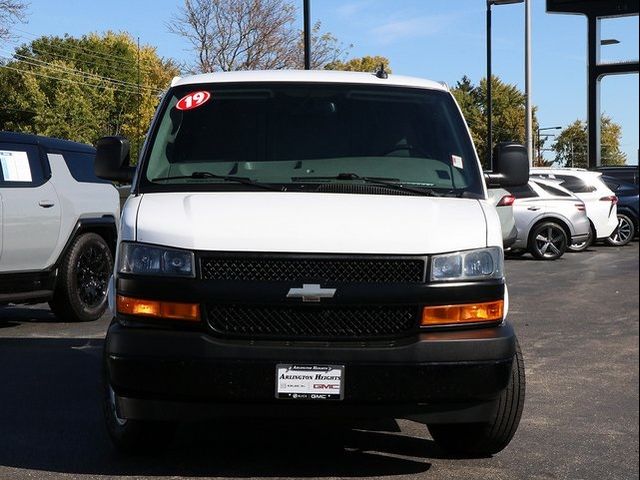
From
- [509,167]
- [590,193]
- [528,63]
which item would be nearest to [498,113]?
[528,63]

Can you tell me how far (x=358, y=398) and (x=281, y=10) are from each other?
124 ft

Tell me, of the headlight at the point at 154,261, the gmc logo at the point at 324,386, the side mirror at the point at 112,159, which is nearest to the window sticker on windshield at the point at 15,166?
the side mirror at the point at 112,159

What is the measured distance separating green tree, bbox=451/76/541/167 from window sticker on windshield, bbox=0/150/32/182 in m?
72.0

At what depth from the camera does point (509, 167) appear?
5.35 m

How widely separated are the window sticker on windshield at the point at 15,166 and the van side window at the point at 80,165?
26.0 inches

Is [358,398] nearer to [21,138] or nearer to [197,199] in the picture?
[197,199]

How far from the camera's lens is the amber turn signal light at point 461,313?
13.6 ft

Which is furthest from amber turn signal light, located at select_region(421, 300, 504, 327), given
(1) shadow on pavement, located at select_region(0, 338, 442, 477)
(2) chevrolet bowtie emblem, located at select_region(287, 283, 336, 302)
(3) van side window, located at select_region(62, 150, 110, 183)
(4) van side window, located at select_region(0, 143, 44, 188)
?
(3) van side window, located at select_region(62, 150, 110, 183)

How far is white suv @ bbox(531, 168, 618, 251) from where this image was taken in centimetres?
2103

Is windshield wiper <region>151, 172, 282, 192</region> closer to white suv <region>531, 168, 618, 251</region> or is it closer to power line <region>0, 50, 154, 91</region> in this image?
white suv <region>531, 168, 618, 251</region>

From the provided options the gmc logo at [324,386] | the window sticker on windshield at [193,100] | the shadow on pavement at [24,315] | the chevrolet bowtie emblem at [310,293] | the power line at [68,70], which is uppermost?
the power line at [68,70]

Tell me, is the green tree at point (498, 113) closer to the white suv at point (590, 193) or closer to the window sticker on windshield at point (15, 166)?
the white suv at point (590, 193)

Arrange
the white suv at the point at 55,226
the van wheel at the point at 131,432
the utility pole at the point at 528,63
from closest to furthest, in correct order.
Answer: the van wheel at the point at 131,432 < the white suv at the point at 55,226 < the utility pole at the point at 528,63

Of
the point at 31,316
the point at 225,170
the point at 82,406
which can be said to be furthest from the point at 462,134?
the point at 31,316
